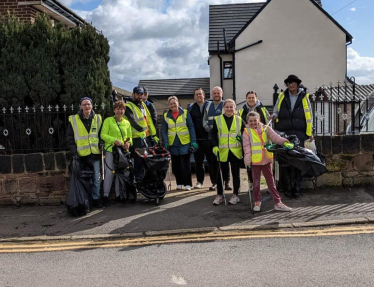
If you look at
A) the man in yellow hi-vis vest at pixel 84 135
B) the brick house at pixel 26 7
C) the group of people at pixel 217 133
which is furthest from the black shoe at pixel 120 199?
the brick house at pixel 26 7

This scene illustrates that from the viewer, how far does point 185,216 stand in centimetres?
596

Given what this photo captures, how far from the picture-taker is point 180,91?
28453 millimetres

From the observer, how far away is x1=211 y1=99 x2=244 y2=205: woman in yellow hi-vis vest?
250 inches

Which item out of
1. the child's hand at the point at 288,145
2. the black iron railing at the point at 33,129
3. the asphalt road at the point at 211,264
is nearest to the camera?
the asphalt road at the point at 211,264

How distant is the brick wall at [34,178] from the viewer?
23.2 feet

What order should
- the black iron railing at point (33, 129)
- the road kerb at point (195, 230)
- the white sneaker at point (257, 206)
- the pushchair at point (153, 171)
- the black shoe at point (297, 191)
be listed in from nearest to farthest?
the road kerb at point (195, 230) → the white sneaker at point (257, 206) → the pushchair at point (153, 171) → the black shoe at point (297, 191) → the black iron railing at point (33, 129)

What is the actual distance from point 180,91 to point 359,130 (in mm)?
21705

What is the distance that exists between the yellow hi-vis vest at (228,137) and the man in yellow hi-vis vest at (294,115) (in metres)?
0.76

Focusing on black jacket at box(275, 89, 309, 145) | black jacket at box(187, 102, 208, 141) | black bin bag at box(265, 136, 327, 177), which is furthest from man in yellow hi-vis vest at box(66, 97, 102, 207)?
black jacket at box(275, 89, 309, 145)

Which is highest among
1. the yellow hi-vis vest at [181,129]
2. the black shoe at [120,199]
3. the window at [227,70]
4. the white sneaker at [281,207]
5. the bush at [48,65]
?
the window at [227,70]

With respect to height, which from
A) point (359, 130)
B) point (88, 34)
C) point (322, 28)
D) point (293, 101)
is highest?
point (322, 28)

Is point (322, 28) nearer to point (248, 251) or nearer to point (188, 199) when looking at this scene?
point (188, 199)

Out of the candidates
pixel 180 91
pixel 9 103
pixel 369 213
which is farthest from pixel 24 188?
pixel 180 91

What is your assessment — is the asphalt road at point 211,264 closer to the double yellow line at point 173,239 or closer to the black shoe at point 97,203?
the double yellow line at point 173,239
